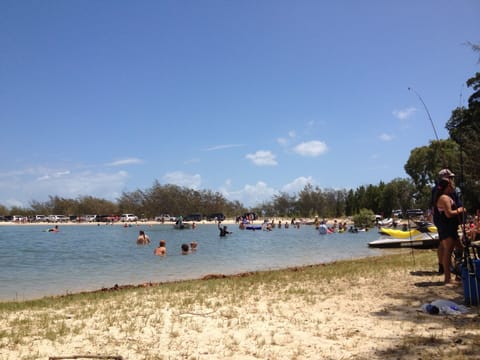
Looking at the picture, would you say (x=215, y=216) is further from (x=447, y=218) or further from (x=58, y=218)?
(x=447, y=218)

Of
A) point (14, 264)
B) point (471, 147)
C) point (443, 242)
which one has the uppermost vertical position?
point (471, 147)

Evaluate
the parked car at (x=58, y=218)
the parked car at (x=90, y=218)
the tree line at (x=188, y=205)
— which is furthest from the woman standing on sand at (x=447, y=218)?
the parked car at (x=58, y=218)

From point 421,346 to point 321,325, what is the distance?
149 cm

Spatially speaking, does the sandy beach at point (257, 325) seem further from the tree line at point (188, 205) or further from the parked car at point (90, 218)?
the parked car at point (90, 218)

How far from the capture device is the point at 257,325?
231 inches

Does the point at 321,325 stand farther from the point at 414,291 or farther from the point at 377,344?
the point at 414,291

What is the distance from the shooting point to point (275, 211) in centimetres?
10881

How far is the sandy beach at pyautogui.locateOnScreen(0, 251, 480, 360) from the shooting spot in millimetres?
4668

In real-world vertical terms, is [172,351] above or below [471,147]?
below

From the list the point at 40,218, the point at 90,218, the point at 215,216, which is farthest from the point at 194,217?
the point at 40,218

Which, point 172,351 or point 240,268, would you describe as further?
point 240,268

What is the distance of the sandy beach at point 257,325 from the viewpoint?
4668 mm

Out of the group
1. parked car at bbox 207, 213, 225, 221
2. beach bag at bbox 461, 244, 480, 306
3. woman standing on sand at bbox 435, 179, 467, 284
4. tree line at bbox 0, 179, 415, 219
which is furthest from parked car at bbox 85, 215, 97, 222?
beach bag at bbox 461, 244, 480, 306

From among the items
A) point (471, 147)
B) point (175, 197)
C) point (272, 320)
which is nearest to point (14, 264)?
point (272, 320)
